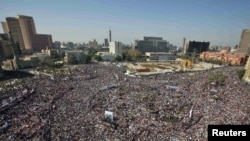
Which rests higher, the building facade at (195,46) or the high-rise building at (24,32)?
the high-rise building at (24,32)

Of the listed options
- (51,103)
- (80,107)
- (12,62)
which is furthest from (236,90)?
(12,62)

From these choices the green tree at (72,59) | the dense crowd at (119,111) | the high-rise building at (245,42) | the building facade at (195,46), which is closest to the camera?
the dense crowd at (119,111)

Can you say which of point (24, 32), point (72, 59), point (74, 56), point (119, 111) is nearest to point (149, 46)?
point (74, 56)

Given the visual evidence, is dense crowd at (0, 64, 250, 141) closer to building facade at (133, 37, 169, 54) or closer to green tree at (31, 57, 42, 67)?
green tree at (31, 57, 42, 67)

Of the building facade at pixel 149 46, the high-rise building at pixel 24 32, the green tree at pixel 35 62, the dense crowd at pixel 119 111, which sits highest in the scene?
the high-rise building at pixel 24 32

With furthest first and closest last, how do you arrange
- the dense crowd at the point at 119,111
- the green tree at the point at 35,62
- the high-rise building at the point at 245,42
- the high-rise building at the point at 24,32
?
the high-rise building at the point at 245,42, the high-rise building at the point at 24,32, the green tree at the point at 35,62, the dense crowd at the point at 119,111

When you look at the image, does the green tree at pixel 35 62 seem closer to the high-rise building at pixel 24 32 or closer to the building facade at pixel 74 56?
the building facade at pixel 74 56

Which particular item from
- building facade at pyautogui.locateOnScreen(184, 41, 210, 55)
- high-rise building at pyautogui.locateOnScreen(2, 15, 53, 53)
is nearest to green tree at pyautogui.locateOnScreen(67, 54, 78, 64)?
high-rise building at pyautogui.locateOnScreen(2, 15, 53, 53)

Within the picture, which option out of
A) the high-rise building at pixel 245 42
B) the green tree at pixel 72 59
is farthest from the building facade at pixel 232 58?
the green tree at pixel 72 59

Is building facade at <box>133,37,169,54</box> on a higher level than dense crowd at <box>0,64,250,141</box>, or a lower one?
higher
